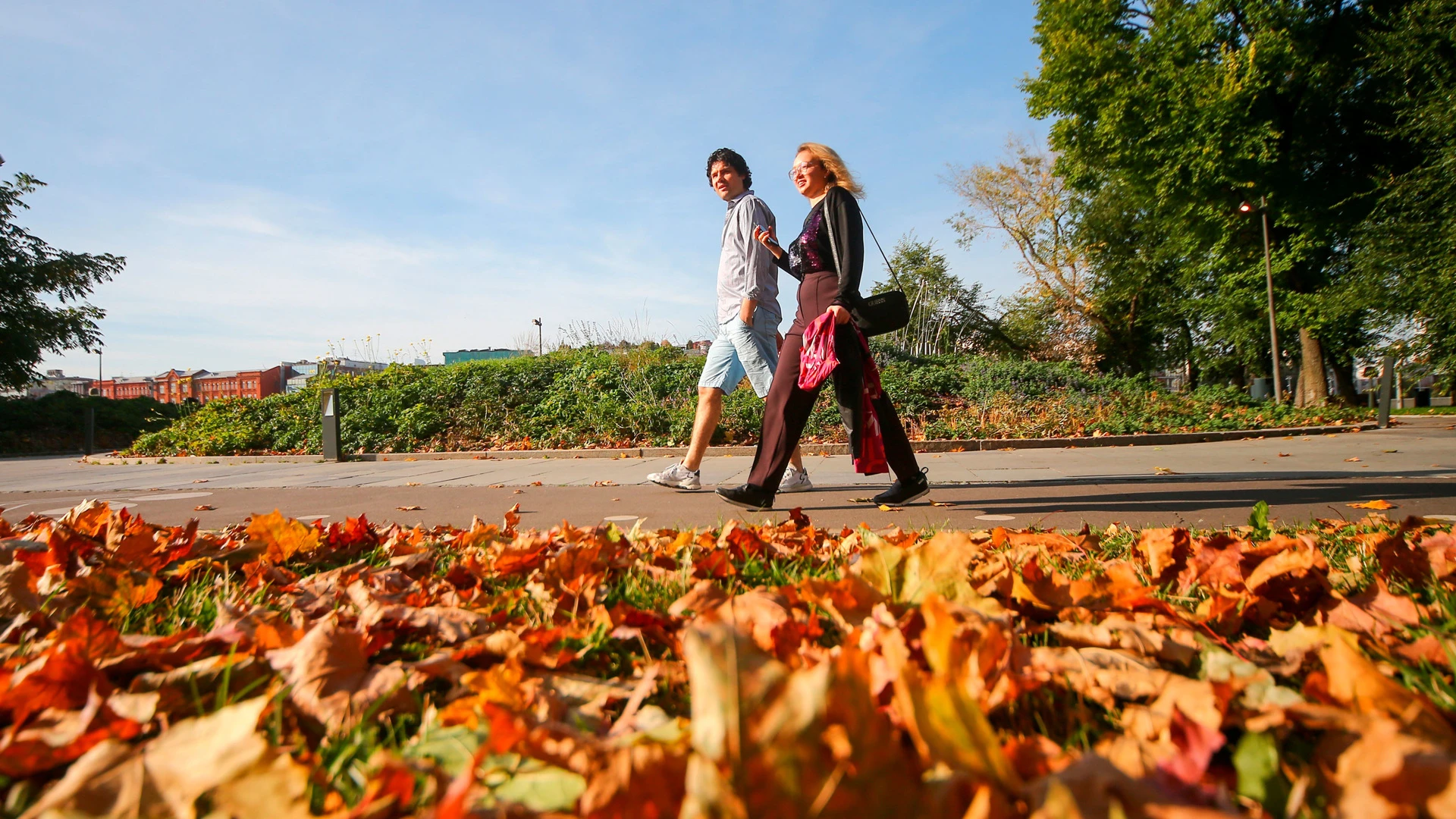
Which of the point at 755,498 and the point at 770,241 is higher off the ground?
the point at 770,241

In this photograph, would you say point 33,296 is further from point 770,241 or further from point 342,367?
point 770,241

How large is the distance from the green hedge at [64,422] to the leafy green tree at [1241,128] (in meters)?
27.8

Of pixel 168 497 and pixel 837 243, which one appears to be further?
pixel 168 497

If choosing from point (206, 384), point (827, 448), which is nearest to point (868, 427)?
point (827, 448)

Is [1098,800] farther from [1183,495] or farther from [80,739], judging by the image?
[1183,495]

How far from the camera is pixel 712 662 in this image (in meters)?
0.70

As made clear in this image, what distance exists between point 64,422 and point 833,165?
96.8 ft

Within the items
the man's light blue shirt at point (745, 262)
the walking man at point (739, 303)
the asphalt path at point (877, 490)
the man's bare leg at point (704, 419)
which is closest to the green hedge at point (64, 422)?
the asphalt path at point (877, 490)

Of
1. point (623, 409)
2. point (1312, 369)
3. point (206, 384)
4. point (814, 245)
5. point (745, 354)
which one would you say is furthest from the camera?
point (206, 384)

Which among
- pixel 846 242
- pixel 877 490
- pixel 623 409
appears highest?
pixel 846 242

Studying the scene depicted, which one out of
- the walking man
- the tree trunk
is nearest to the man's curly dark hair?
the walking man

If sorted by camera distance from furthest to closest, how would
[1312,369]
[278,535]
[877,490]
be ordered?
[1312,369] < [877,490] < [278,535]

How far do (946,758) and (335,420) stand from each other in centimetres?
1283

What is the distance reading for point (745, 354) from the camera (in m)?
5.49
